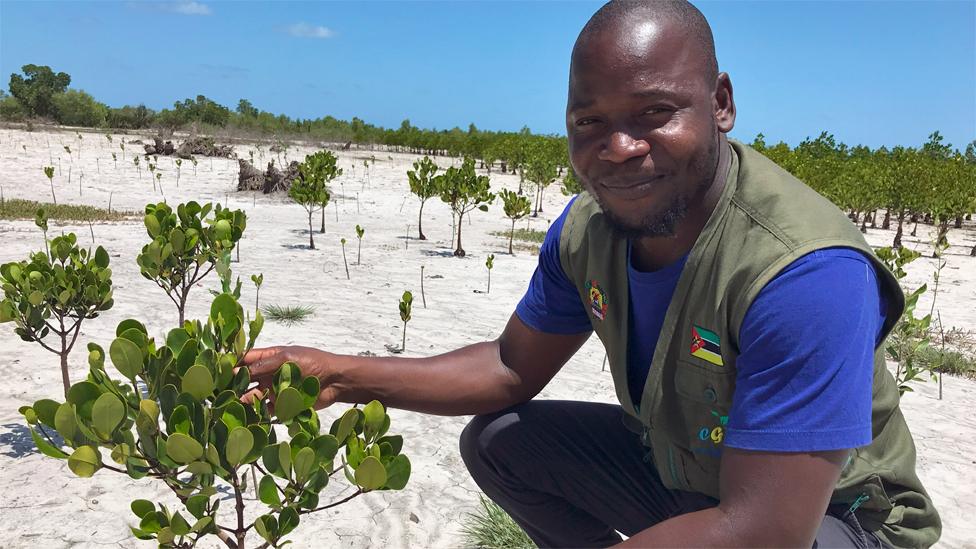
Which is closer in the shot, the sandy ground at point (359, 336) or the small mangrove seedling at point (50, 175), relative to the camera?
the sandy ground at point (359, 336)

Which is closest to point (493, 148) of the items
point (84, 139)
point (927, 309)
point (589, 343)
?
point (84, 139)

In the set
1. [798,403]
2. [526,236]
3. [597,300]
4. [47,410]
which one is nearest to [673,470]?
[597,300]

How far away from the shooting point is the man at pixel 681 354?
1.35 meters

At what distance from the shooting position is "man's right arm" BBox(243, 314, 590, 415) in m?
2.10

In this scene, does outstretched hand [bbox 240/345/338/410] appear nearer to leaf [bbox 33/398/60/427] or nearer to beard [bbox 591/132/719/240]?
leaf [bbox 33/398/60/427]

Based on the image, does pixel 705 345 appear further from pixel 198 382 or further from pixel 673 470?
pixel 198 382

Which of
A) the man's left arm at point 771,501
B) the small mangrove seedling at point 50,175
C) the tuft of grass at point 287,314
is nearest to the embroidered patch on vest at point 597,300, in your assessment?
the man's left arm at point 771,501

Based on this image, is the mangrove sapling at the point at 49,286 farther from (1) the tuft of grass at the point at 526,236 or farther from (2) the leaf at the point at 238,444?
(1) the tuft of grass at the point at 526,236

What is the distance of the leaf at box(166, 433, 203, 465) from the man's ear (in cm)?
136

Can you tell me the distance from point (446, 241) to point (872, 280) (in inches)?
459

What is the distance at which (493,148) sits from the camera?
35.9 m

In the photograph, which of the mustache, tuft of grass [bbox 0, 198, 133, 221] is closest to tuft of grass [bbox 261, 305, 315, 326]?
the mustache

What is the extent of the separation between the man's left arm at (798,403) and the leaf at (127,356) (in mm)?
1156

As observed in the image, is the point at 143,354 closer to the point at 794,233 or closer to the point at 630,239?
the point at 630,239
